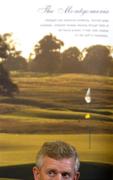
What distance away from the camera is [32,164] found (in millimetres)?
1007

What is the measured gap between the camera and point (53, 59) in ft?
3.35

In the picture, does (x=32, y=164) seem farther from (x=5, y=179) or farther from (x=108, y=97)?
(x=108, y=97)

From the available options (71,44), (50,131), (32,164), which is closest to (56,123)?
(50,131)

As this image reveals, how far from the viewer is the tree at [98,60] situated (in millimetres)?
1018

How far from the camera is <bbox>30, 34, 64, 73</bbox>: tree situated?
1.01 m

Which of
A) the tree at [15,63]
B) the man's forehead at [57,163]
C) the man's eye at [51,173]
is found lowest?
the man's eye at [51,173]

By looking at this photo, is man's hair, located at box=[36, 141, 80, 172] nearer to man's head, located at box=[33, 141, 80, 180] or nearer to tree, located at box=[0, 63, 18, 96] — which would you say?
man's head, located at box=[33, 141, 80, 180]

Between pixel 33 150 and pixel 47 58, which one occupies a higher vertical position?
pixel 47 58

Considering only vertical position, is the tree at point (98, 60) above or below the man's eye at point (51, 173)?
above

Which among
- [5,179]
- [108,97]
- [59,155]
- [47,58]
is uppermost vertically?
[47,58]

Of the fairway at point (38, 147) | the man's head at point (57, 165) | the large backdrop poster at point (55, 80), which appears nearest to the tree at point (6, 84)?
the large backdrop poster at point (55, 80)

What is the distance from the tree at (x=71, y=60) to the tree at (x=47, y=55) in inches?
0.7

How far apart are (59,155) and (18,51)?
1.12ft

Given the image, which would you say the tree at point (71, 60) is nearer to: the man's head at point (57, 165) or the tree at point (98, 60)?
the tree at point (98, 60)
